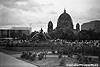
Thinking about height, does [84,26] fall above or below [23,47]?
above

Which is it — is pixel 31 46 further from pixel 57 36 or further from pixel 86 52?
pixel 57 36

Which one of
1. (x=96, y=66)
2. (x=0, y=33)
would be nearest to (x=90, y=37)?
(x=96, y=66)

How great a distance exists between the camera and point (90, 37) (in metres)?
77.1

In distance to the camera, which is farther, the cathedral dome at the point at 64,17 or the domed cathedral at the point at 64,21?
the cathedral dome at the point at 64,17

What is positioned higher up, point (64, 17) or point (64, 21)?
point (64, 17)

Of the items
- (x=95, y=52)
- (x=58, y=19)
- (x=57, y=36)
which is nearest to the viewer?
(x=95, y=52)

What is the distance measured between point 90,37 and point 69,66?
6371 cm

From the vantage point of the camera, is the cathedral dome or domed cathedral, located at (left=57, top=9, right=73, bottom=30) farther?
the cathedral dome

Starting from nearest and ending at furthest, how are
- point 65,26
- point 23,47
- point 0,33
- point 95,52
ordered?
point 95,52 < point 23,47 < point 65,26 < point 0,33

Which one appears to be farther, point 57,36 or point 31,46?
point 57,36

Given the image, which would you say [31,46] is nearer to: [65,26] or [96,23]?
[65,26]

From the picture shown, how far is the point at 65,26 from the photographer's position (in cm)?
11500

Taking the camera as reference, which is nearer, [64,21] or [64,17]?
[64,21]

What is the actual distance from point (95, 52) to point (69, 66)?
9.31 metres
